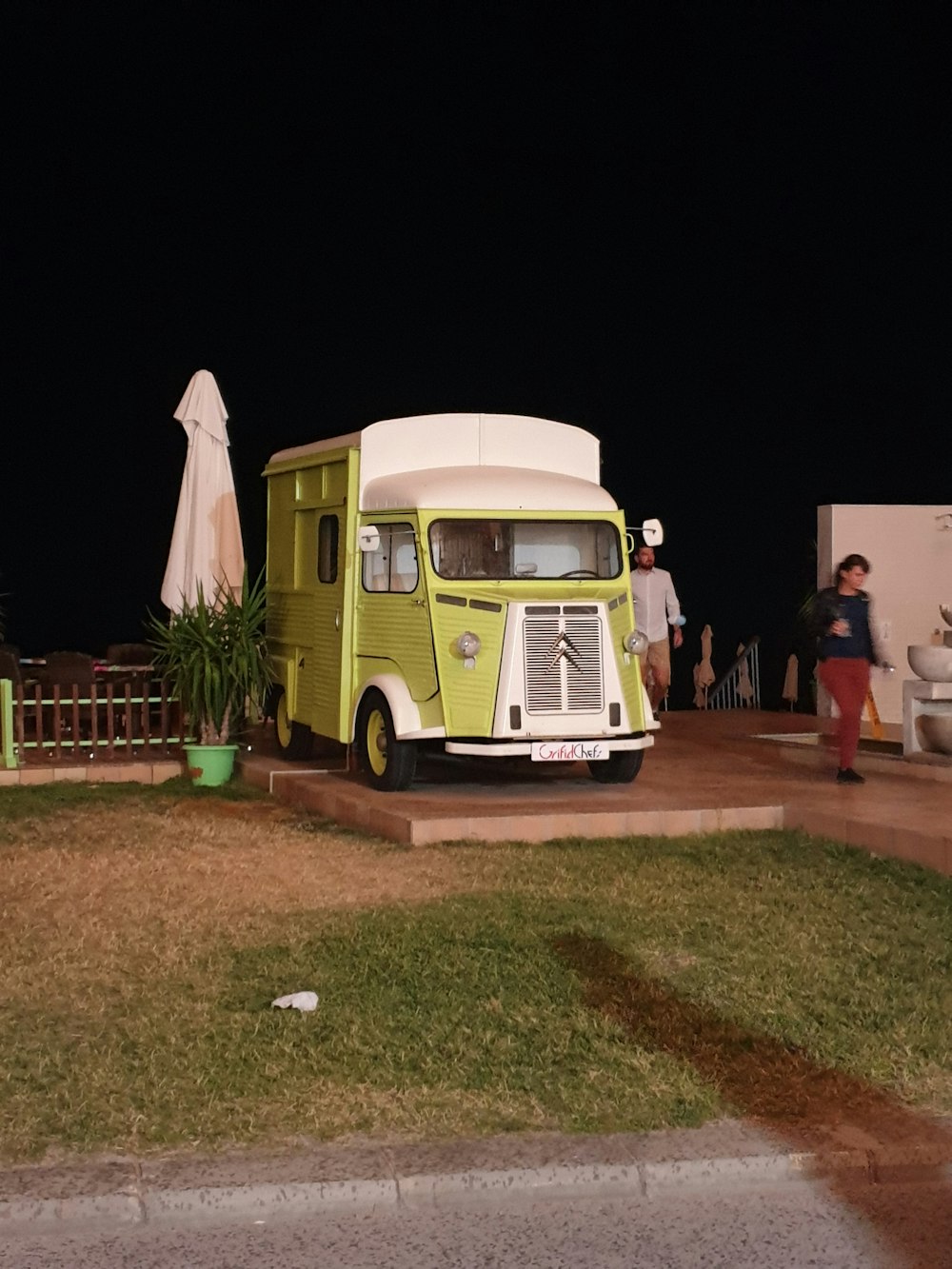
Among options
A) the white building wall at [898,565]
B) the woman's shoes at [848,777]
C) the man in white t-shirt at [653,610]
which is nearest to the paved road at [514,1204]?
the woman's shoes at [848,777]

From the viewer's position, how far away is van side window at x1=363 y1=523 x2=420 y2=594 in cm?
1134

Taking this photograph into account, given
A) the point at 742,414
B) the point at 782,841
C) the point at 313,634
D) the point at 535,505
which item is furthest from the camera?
the point at 742,414

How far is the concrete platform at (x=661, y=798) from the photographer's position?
9.97m

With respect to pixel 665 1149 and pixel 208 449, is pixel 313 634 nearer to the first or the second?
pixel 208 449

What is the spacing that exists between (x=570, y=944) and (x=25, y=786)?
21.5 feet

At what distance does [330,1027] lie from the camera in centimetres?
614

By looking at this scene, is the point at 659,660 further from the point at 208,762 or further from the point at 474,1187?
the point at 474,1187

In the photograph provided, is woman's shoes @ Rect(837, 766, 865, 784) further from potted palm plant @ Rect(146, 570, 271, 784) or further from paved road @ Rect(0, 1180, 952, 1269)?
paved road @ Rect(0, 1180, 952, 1269)

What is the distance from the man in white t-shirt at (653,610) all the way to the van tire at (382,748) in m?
2.96

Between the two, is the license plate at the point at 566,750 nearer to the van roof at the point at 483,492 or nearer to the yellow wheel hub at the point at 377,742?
the yellow wheel hub at the point at 377,742

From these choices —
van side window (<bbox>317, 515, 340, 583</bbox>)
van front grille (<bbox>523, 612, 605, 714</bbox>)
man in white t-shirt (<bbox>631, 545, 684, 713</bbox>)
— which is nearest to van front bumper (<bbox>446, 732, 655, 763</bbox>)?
van front grille (<bbox>523, 612, 605, 714</bbox>)

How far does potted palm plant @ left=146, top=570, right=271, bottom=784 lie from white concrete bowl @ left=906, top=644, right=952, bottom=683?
4.66m

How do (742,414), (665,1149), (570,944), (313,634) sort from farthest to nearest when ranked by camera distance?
(742,414) → (313,634) → (570,944) → (665,1149)

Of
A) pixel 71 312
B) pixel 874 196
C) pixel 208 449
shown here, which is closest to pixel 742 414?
pixel 874 196
